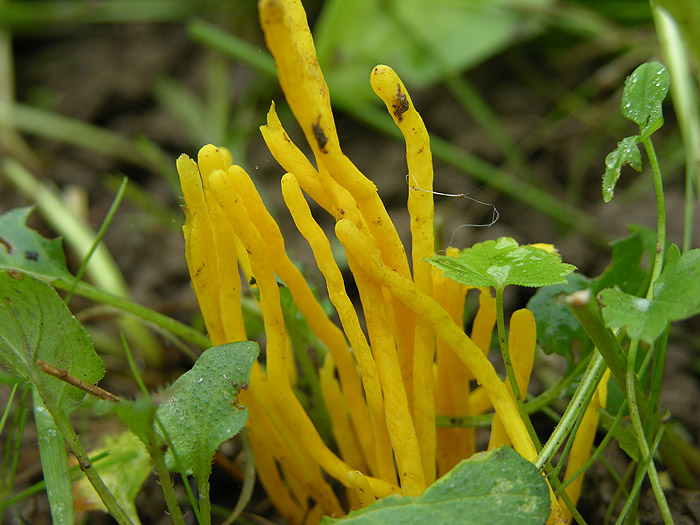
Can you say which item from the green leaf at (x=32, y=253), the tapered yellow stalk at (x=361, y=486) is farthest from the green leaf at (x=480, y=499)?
the green leaf at (x=32, y=253)

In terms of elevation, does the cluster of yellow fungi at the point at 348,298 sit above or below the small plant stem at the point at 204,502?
above

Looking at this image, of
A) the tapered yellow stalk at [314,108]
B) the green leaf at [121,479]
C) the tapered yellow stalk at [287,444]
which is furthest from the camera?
the green leaf at [121,479]

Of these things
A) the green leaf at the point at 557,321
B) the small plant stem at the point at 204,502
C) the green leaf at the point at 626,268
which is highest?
the green leaf at the point at 626,268

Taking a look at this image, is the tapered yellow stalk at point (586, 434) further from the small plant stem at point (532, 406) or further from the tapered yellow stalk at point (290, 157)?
the tapered yellow stalk at point (290, 157)

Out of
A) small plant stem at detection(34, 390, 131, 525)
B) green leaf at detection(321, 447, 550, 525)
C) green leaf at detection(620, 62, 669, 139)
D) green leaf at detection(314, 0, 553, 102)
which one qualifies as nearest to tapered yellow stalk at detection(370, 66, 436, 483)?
green leaf at detection(321, 447, 550, 525)

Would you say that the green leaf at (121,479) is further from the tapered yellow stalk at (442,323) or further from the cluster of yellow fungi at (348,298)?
the tapered yellow stalk at (442,323)

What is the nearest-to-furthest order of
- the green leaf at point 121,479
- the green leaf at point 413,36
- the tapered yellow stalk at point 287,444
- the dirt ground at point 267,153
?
the tapered yellow stalk at point 287,444, the green leaf at point 121,479, the dirt ground at point 267,153, the green leaf at point 413,36

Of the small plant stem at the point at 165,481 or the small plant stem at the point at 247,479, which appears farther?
the small plant stem at the point at 247,479

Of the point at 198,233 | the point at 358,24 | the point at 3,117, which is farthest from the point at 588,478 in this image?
the point at 3,117
